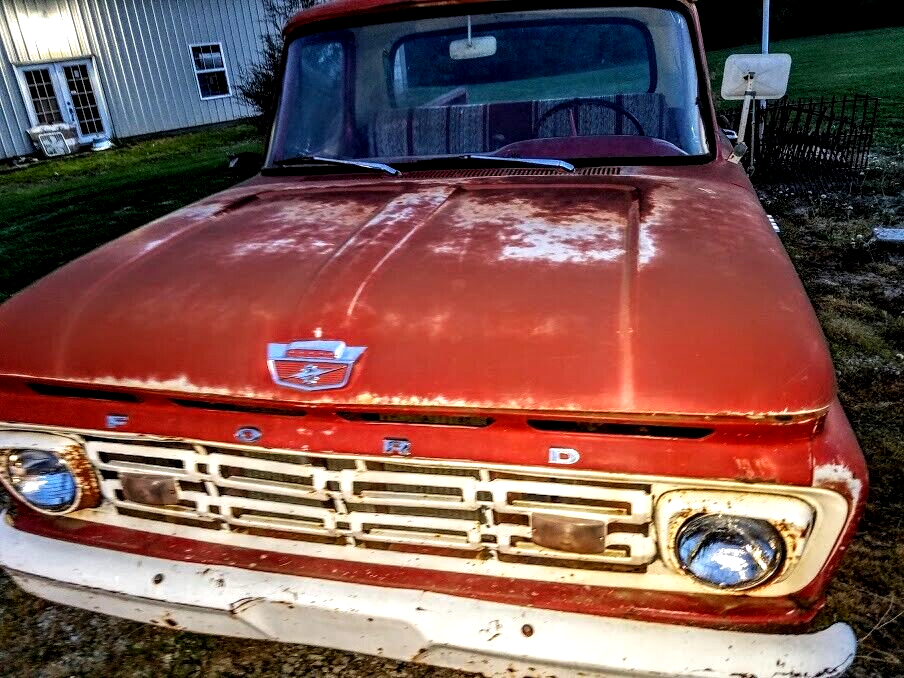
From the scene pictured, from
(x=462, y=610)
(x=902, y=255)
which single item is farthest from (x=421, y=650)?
(x=902, y=255)

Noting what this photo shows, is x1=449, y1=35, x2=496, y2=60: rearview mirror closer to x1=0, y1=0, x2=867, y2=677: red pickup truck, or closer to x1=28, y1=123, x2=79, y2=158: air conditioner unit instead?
x1=0, y1=0, x2=867, y2=677: red pickup truck

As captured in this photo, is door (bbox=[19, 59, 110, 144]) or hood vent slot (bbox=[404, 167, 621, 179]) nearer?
hood vent slot (bbox=[404, 167, 621, 179])

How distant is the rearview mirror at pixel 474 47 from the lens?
2.71m

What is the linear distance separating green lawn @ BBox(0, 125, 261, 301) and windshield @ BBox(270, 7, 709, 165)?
2.11 meters

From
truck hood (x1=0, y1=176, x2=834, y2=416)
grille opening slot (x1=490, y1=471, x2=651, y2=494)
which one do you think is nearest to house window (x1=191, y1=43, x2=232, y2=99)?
truck hood (x1=0, y1=176, x2=834, y2=416)

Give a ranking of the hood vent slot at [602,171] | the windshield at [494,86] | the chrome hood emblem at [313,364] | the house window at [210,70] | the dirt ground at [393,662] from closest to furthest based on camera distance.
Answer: the chrome hood emblem at [313,364] → the dirt ground at [393,662] → the hood vent slot at [602,171] → the windshield at [494,86] → the house window at [210,70]

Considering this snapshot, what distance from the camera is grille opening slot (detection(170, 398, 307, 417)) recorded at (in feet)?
4.94

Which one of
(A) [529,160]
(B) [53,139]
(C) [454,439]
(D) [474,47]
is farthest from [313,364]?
(B) [53,139]

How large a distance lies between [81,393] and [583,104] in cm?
207

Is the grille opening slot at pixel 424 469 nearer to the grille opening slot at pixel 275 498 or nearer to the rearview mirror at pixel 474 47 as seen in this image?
the grille opening slot at pixel 275 498

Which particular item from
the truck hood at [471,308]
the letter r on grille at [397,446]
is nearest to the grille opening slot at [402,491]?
the letter r on grille at [397,446]

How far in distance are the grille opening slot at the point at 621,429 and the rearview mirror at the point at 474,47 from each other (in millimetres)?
1849

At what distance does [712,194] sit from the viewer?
83.3 inches

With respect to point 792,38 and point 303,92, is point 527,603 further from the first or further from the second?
point 792,38
